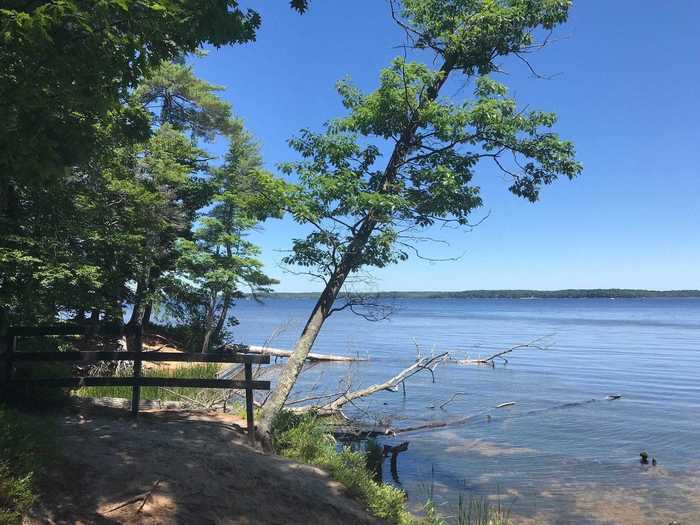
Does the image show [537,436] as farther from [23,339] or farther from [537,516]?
[23,339]

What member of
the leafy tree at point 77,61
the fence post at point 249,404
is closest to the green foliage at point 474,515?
the fence post at point 249,404

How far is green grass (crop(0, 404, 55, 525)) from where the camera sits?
4.44 metres

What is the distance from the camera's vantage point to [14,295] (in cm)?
845

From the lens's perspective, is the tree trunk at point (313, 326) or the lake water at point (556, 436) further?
the lake water at point (556, 436)

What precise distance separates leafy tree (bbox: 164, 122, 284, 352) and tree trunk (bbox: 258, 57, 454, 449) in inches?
555

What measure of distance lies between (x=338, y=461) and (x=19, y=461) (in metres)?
4.55

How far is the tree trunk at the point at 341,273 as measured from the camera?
398 inches

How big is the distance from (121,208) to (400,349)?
88.3 ft

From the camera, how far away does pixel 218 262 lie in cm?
2592

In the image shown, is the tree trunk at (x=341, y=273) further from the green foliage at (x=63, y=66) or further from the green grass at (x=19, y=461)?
the green foliage at (x=63, y=66)

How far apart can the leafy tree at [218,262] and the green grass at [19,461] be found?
18.7 metres

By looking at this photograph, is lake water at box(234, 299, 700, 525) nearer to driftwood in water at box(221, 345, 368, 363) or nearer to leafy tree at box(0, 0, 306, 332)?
driftwood in water at box(221, 345, 368, 363)

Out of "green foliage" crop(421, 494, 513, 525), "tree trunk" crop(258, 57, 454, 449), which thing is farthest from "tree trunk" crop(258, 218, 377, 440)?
"green foliage" crop(421, 494, 513, 525)

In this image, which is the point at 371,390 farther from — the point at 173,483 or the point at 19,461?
the point at 19,461
